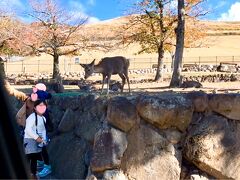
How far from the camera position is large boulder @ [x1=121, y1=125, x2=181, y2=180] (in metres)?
6.40

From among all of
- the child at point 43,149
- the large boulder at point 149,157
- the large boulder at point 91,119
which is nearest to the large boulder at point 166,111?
the large boulder at point 149,157

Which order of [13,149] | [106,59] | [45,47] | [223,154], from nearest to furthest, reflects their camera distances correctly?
[13,149] < [223,154] < [106,59] < [45,47]

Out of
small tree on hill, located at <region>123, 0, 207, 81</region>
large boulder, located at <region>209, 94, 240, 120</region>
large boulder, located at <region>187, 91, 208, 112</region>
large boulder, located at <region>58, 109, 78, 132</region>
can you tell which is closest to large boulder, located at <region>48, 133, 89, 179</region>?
large boulder, located at <region>58, 109, 78, 132</region>

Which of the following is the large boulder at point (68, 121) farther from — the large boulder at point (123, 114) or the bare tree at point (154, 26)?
the bare tree at point (154, 26)

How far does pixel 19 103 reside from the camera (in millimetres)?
9414

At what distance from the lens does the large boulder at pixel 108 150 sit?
6355mm

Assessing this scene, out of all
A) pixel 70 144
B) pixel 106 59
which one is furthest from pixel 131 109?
pixel 106 59

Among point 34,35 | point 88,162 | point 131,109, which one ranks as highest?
point 34,35

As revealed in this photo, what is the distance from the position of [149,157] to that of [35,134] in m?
1.64

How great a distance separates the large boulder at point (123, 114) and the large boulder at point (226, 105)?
1.01 metres

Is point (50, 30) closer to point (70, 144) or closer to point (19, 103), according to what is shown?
point (19, 103)

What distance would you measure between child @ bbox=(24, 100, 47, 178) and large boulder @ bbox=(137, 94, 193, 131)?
1494 mm

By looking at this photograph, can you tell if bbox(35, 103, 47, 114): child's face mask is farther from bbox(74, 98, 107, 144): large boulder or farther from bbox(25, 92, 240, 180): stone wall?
bbox(25, 92, 240, 180): stone wall

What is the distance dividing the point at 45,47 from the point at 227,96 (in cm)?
2829
